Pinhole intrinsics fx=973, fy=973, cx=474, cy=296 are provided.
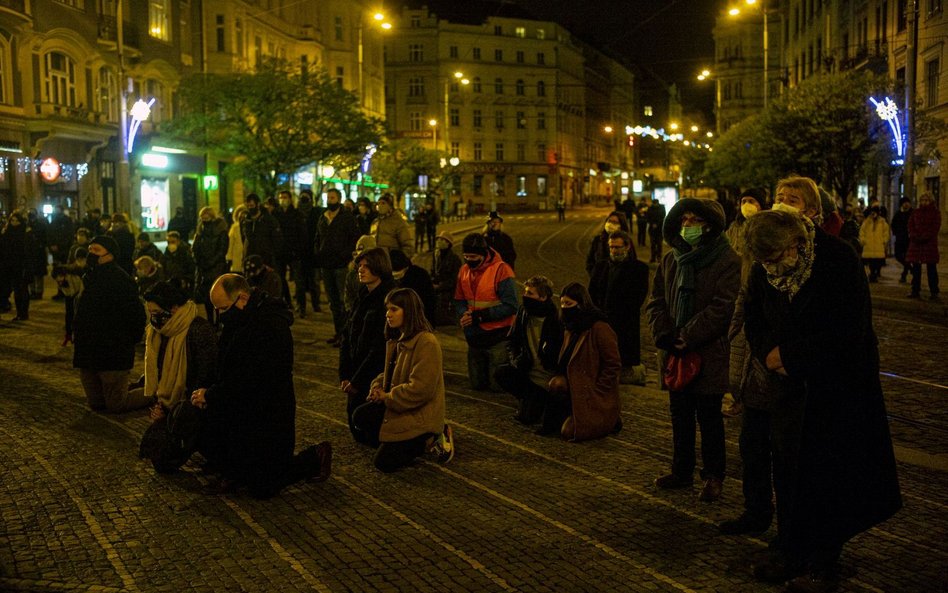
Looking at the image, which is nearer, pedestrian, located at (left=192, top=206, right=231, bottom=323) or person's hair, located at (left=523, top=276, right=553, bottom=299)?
person's hair, located at (left=523, top=276, right=553, bottom=299)

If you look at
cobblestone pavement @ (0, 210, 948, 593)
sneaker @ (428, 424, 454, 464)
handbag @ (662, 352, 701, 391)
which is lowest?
cobblestone pavement @ (0, 210, 948, 593)

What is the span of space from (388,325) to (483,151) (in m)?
90.7

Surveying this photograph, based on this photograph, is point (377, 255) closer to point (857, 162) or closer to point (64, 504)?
point (64, 504)

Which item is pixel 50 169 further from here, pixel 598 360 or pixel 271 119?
pixel 598 360

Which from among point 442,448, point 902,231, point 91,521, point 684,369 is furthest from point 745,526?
point 902,231

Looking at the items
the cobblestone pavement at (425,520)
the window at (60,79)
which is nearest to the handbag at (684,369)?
the cobblestone pavement at (425,520)

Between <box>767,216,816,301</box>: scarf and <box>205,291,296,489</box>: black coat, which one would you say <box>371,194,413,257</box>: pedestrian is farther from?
<box>767,216,816,301</box>: scarf

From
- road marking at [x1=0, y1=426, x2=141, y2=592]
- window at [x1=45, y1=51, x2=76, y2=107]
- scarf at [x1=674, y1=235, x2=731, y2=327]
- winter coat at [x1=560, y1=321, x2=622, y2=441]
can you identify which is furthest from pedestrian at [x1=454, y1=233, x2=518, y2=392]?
window at [x1=45, y1=51, x2=76, y2=107]

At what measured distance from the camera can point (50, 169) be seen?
1185 inches

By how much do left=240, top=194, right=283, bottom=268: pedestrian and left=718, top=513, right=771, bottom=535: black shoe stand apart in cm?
1053

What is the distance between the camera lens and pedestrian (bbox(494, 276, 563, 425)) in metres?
8.48

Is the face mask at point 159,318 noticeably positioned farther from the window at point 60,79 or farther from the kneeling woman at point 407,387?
the window at point 60,79

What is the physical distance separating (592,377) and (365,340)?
1875 mm

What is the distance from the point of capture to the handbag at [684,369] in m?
6.18
